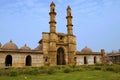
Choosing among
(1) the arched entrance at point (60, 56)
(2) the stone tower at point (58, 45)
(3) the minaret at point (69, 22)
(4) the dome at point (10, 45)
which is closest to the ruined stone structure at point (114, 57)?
(2) the stone tower at point (58, 45)

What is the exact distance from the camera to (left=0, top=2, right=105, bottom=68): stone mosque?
33.3 m

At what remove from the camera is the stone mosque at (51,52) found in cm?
3331

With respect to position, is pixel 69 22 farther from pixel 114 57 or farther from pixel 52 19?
pixel 114 57

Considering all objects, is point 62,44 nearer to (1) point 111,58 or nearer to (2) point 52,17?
(2) point 52,17

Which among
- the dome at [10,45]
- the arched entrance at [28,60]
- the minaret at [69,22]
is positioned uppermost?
the minaret at [69,22]

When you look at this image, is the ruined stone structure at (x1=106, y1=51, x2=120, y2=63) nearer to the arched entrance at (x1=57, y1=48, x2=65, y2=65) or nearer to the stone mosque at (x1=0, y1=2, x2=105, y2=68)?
the stone mosque at (x1=0, y1=2, x2=105, y2=68)

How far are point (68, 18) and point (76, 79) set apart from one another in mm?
25258

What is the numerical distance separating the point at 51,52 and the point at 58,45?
2.79m

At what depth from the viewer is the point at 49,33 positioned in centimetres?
3744

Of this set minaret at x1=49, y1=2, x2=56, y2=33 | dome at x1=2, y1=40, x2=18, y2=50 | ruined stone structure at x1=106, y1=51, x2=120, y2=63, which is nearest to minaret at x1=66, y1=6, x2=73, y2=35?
minaret at x1=49, y1=2, x2=56, y2=33

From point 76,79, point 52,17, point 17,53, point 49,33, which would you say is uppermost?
point 52,17

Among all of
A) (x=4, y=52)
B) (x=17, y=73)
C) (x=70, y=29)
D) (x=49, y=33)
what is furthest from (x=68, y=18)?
(x=17, y=73)

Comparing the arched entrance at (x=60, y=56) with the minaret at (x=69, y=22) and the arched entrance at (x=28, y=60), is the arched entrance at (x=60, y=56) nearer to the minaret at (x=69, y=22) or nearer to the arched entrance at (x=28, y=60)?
the minaret at (x=69, y=22)

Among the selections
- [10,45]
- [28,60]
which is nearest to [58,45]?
[28,60]
